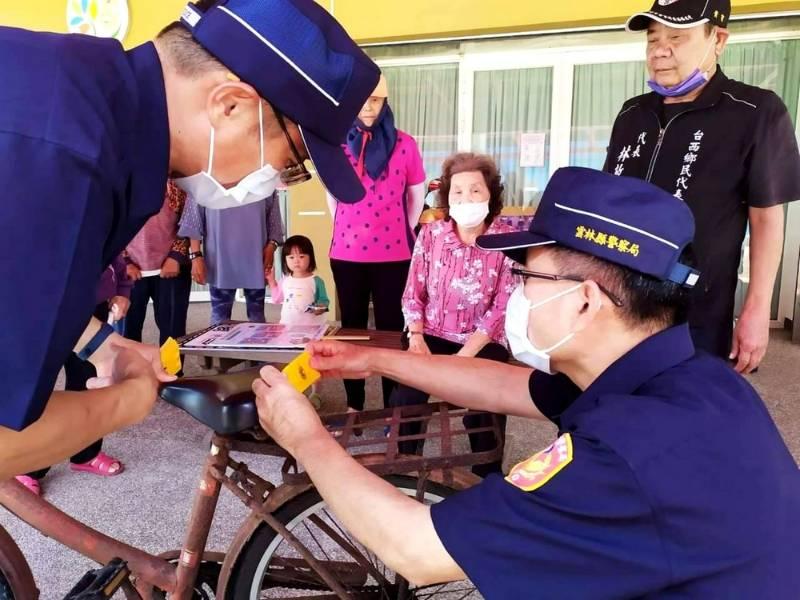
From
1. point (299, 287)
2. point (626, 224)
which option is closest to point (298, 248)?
point (299, 287)

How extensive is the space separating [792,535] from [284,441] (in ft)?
2.38

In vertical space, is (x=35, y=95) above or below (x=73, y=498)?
above

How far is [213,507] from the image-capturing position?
1358 millimetres

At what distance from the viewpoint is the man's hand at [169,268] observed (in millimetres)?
3387

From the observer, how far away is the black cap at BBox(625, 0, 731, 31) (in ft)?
5.61

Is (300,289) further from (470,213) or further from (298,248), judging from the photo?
(470,213)

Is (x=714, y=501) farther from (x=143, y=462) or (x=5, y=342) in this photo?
(x=143, y=462)

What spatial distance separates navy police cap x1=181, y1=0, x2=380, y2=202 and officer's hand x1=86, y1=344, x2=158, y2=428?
0.44 m

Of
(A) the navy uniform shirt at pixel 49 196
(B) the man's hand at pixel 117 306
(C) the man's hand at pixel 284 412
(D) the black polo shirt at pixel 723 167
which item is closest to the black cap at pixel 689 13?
(D) the black polo shirt at pixel 723 167

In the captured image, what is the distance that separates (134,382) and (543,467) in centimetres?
61

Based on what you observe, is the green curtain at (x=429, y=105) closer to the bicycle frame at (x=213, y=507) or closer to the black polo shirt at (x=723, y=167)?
the black polo shirt at (x=723, y=167)

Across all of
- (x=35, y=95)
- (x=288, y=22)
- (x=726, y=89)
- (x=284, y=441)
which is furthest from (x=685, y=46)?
(x=35, y=95)

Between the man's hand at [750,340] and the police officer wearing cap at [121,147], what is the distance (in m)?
1.30

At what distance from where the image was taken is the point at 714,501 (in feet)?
2.34
